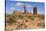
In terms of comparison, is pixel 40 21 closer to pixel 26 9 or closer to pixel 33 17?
pixel 33 17

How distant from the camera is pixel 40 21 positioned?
4.33 feet

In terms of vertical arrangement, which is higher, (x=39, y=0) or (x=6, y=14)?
(x=39, y=0)

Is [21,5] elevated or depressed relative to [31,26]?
elevated

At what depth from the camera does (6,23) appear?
4.11 feet

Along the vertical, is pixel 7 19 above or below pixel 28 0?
below

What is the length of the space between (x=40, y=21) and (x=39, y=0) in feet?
0.99

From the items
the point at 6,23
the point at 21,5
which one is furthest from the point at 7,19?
the point at 21,5

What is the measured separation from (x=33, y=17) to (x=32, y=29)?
0.17 meters

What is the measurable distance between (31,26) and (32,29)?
4cm

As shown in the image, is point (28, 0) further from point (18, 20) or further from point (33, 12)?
point (18, 20)

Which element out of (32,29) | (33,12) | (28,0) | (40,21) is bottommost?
(32,29)

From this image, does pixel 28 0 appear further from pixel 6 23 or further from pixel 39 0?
pixel 6 23

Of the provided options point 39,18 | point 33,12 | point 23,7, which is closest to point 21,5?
point 23,7

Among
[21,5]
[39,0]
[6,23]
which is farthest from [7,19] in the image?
[39,0]
